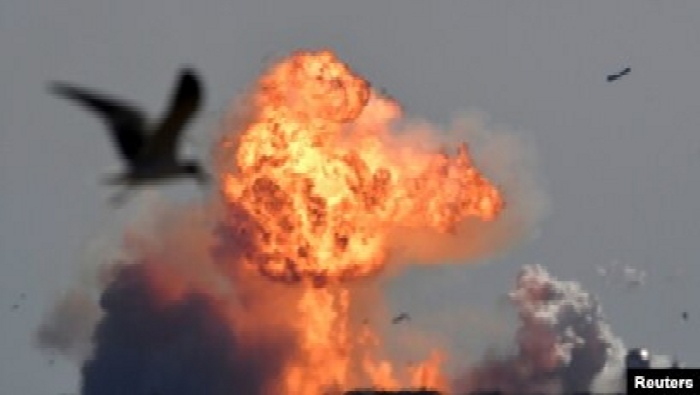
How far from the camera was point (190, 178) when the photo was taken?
156 ft

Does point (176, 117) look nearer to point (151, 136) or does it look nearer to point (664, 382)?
point (151, 136)

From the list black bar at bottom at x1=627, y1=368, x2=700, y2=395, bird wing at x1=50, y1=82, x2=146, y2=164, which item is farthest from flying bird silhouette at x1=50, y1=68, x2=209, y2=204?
black bar at bottom at x1=627, y1=368, x2=700, y2=395

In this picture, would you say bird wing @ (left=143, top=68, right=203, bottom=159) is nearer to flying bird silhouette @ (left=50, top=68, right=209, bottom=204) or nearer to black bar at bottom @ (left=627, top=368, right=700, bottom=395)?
flying bird silhouette @ (left=50, top=68, right=209, bottom=204)

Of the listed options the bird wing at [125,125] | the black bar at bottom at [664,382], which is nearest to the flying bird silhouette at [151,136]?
the bird wing at [125,125]

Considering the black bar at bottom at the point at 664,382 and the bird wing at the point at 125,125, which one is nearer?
the bird wing at the point at 125,125

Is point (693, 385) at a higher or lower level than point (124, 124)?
higher

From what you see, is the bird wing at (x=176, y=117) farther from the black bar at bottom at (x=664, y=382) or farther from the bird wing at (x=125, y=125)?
the black bar at bottom at (x=664, y=382)

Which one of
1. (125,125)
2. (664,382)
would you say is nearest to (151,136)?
(125,125)

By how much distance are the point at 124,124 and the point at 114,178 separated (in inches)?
106

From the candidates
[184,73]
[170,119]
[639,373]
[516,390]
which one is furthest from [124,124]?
[516,390]

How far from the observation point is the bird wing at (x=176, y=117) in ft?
145

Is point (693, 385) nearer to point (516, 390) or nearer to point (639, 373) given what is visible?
point (639, 373)

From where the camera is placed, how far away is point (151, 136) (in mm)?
46125

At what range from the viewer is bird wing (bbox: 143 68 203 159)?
44.2 meters
